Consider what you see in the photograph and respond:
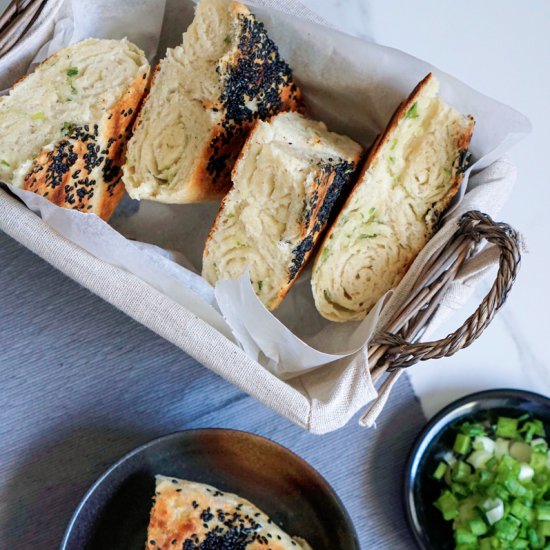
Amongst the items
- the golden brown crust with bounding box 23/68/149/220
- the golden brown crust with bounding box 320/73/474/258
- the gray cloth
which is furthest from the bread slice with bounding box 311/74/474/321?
the golden brown crust with bounding box 23/68/149/220

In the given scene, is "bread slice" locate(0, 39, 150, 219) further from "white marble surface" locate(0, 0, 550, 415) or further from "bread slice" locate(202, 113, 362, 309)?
"white marble surface" locate(0, 0, 550, 415)

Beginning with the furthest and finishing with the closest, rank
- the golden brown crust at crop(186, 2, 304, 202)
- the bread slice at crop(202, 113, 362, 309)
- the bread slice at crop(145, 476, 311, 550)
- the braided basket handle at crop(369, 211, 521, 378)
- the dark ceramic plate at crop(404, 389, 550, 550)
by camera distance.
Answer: the dark ceramic plate at crop(404, 389, 550, 550)
the bread slice at crop(145, 476, 311, 550)
the golden brown crust at crop(186, 2, 304, 202)
the bread slice at crop(202, 113, 362, 309)
the braided basket handle at crop(369, 211, 521, 378)

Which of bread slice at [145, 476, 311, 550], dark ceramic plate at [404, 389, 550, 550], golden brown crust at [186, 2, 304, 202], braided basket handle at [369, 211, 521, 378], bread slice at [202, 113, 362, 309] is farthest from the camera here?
dark ceramic plate at [404, 389, 550, 550]

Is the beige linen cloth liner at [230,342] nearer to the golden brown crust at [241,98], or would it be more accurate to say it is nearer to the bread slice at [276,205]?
the bread slice at [276,205]

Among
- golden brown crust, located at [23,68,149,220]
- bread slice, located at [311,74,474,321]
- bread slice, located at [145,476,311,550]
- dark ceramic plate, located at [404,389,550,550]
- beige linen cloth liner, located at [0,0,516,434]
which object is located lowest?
bread slice, located at [145,476,311,550]

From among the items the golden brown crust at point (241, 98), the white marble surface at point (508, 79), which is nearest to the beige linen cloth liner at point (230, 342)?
the golden brown crust at point (241, 98)

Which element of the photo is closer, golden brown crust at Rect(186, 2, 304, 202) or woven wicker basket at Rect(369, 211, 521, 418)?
woven wicker basket at Rect(369, 211, 521, 418)
